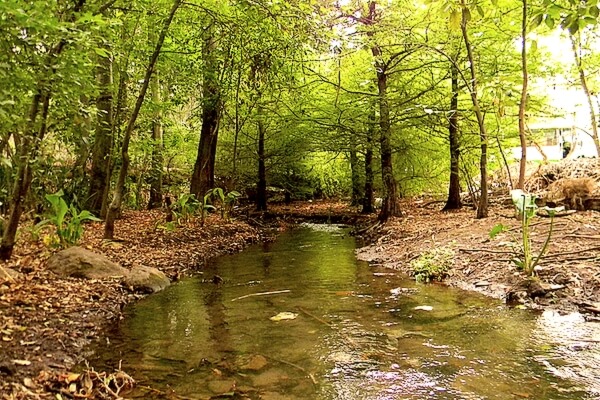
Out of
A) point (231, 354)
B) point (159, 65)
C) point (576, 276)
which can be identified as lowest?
point (231, 354)

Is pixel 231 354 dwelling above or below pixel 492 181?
below

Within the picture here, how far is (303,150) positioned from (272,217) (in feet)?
8.08

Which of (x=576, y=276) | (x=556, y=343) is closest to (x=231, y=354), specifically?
(x=556, y=343)

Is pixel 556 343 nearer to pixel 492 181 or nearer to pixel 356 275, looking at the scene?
pixel 356 275

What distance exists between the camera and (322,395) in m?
3.12

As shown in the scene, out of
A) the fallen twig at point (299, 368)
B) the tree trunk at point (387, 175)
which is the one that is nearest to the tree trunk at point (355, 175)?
the tree trunk at point (387, 175)

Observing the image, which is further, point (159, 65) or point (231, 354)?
point (159, 65)

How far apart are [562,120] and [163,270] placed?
18.4 meters

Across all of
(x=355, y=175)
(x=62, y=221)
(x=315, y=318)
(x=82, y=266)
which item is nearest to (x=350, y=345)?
(x=315, y=318)

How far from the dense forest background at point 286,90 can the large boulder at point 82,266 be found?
1.85 ft

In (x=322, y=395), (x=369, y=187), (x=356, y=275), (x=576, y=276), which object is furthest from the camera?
(x=369, y=187)

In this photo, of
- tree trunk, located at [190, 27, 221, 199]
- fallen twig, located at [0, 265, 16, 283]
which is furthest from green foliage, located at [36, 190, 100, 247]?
tree trunk, located at [190, 27, 221, 199]

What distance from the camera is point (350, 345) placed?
404 cm

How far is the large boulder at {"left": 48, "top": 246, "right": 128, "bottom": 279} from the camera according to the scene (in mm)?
5836
